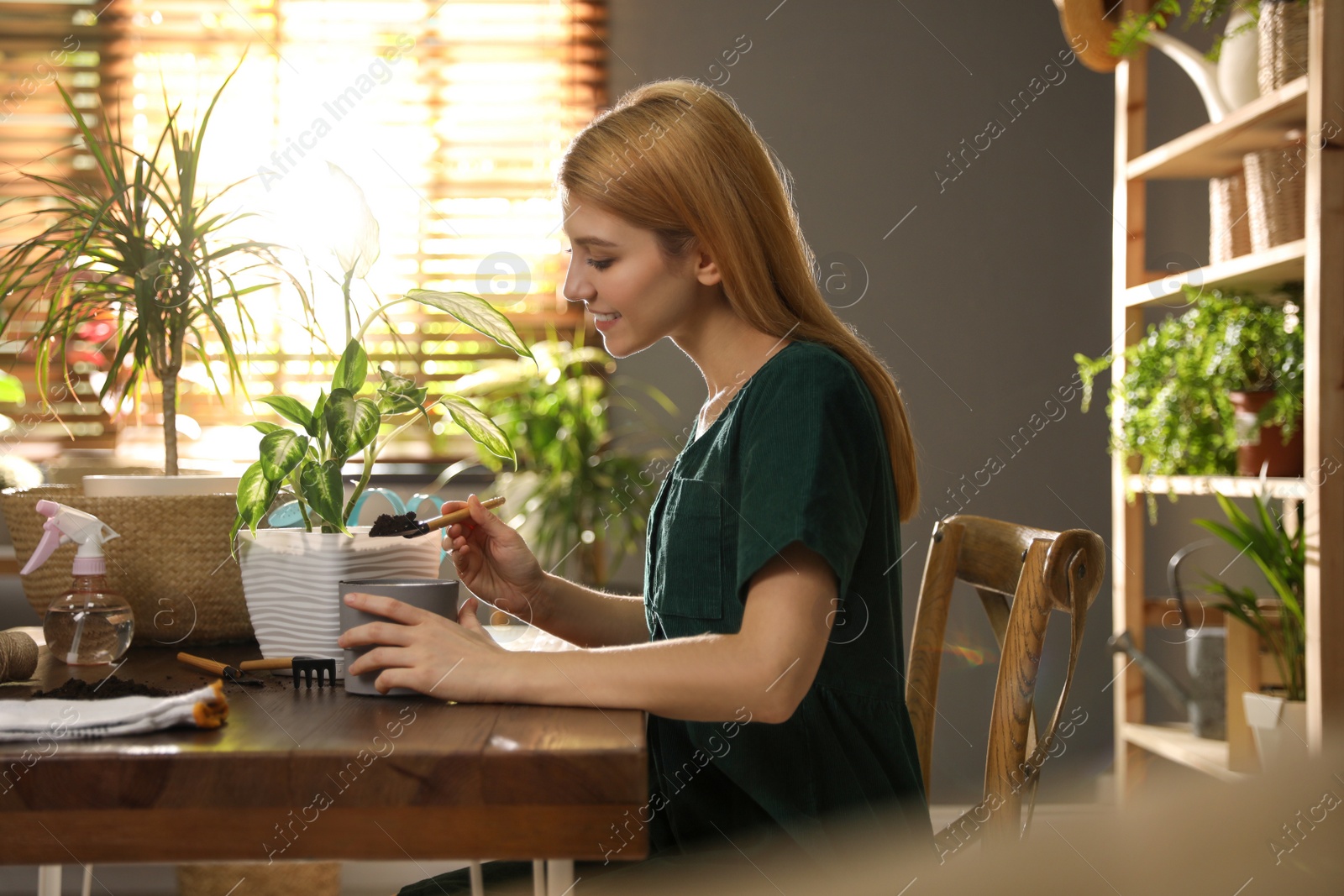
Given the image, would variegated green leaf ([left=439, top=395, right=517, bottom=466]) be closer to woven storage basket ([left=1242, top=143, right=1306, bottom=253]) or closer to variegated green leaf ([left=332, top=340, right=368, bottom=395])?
variegated green leaf ([left=332, top=340, right=368, bottom=395])

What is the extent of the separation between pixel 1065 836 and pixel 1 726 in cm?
69

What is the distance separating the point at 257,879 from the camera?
206 cm

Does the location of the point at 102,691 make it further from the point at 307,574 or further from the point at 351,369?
the point at 351,369

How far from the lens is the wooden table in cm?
63

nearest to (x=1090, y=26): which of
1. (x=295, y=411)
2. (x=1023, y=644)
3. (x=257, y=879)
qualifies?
(x=1023, y=644)

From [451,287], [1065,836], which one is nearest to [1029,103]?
[451,287]

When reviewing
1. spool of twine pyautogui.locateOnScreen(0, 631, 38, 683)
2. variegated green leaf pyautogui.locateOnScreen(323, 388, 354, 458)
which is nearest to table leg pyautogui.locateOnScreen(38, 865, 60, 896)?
spool of twine pyautogui.locateOnScreen(0, 631, 38, 683)

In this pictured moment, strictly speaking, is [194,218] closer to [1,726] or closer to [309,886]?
[1,726]

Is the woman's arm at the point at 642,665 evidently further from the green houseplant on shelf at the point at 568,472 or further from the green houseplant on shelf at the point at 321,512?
the green houseplant on shelf at the point at 568,472

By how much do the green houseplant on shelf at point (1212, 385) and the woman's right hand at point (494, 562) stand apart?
49.2 inches

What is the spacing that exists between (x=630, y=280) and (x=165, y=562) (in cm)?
53

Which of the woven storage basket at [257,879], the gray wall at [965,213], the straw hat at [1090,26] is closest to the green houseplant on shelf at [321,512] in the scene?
the woven storage basket at [257,879]

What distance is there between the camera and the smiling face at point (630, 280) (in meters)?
1.03

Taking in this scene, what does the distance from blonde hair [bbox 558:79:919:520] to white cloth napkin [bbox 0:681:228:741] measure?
0.55 m
